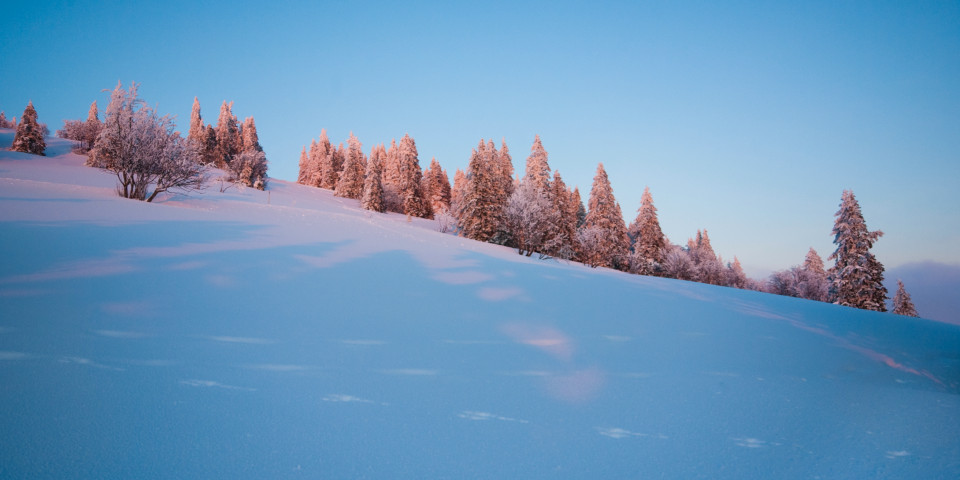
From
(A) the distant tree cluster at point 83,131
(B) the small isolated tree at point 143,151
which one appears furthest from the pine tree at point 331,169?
(B) the small isolated tree at point 143,151

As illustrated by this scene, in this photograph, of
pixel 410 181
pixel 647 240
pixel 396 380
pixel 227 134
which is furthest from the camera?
pixel 227 134

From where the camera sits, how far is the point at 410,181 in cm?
5019

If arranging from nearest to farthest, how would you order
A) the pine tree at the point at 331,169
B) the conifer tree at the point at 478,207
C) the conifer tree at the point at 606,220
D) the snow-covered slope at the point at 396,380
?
the snow-covered slope at the point at 396,380 < the conifer tree at the point at 478,207 < the conifer tree at the point at 606,220 < the pine tree at the point at 331,169

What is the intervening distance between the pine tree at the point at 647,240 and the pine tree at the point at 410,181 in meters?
26.1

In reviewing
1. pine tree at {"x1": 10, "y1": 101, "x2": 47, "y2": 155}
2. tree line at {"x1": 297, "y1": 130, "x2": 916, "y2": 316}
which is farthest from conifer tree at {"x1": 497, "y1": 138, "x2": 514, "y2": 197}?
pine tree at {"x1": 10, "y1": 101, "x2": 47, "y2": 155}

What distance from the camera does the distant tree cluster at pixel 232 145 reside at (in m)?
48.7

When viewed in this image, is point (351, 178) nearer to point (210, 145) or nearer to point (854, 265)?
point (210, 145)

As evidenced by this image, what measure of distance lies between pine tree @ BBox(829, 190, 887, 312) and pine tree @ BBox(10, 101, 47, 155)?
75299 mm

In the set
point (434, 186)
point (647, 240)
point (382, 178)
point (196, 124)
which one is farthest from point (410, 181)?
point (196, 124)

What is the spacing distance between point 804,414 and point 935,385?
10.0 ft

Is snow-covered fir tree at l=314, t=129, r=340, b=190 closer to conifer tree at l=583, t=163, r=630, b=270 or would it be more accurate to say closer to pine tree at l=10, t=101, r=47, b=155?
pine tree at l=10, t=101, r=47, b=155

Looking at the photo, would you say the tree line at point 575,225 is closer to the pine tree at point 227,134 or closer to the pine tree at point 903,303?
the pine tree at point 903,303

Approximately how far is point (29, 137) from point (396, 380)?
6218cm

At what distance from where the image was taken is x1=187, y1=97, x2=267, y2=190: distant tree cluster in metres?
48.7
